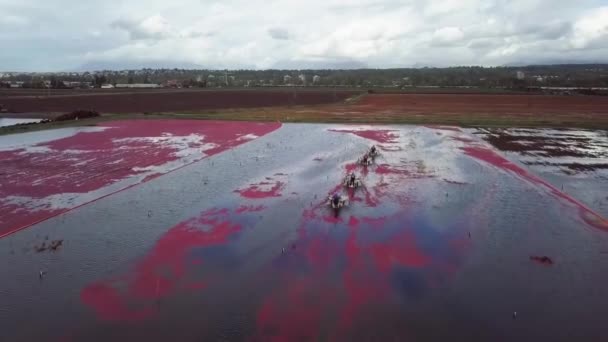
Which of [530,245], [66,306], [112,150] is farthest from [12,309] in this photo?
[112,150]

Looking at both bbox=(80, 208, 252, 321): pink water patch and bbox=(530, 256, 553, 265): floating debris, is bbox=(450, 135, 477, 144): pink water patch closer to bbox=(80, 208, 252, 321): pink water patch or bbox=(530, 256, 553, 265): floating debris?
bbox=(530, 256, 553, 265): floating debris

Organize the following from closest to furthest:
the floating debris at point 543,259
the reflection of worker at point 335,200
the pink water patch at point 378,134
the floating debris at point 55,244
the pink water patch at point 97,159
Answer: the floating debris at point 543,259, the floating debris at point 55,244, the reflection of worker at point 335,200, the pink water patch at point 97,159, the pink water patch at point 378,134

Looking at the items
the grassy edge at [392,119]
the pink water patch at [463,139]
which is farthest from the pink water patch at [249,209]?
the grassy edge at [392,119]

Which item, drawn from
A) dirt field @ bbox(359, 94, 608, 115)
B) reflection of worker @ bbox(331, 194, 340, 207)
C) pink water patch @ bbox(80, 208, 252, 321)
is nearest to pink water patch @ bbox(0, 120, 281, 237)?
pink water patch @ bbox(80, 208, 252, 321)

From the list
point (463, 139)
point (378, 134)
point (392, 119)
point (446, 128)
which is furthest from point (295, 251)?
point (392, 119)

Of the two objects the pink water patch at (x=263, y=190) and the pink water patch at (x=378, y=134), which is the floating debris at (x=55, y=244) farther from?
the pink water patch at (x=378, y=134)

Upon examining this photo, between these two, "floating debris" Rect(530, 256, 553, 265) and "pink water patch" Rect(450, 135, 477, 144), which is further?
"pink water patch" Rect(450, 135, 477, 144)
